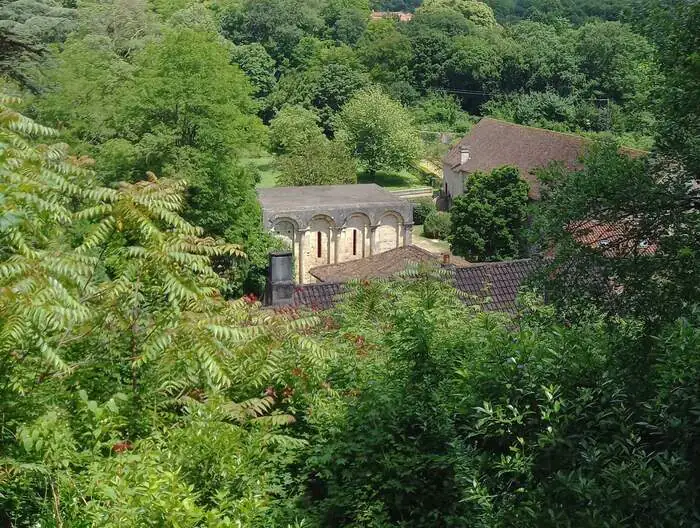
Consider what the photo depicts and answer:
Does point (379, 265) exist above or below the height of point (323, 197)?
above

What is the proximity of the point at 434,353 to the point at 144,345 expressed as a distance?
2.98m

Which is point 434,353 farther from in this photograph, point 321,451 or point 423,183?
point 423,183

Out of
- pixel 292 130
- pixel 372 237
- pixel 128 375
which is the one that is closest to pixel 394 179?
pixel 292 130

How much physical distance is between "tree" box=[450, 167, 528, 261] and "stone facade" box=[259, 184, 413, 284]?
245 centimetres

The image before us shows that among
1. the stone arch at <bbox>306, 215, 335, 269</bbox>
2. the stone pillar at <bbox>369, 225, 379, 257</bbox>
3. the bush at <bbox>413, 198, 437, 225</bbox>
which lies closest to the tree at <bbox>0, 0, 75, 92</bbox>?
the stone arch at <bbox>306, 215, 335, 269</bbox>

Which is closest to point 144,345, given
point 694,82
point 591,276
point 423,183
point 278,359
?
point 278,359

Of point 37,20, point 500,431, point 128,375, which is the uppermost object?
point 500,431

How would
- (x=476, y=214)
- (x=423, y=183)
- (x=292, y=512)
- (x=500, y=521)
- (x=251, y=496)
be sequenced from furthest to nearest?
(x=423, y=183), (x=476, y=214), (x=292, y=512), (x=251, y=496), (x=500, y=521)

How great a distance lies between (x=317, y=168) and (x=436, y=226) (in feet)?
24.1

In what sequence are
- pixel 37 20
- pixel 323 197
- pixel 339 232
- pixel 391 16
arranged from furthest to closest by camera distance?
pixel 391 16 < pixel 37 20 < pixel 323 197 < pixel 339 232

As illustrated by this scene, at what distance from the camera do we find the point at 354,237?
121 feet

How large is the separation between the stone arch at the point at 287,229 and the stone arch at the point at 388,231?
12.3 feet

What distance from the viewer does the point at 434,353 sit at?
8664 millimetres

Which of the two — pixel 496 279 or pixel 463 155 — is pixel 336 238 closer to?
pixel 496 279
